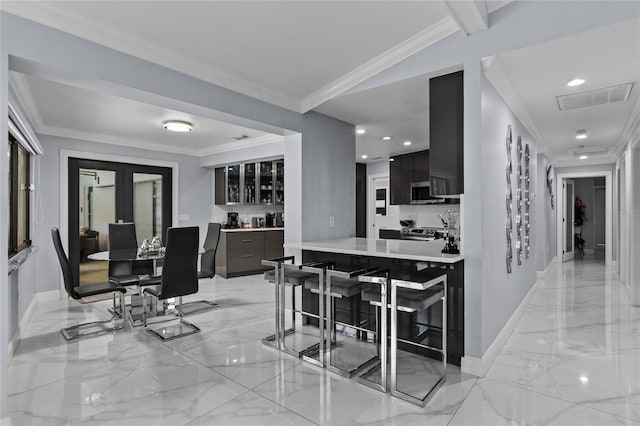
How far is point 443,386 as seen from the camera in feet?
7.98

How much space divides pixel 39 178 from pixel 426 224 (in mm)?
6345

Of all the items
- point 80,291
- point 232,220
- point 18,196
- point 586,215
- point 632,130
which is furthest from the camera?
point 586,215

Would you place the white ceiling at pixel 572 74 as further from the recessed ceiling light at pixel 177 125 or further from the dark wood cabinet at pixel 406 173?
the recessed ceiling light at pixel 177 125

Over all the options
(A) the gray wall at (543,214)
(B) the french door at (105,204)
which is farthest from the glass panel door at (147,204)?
(A) the gray wall at (543,214)

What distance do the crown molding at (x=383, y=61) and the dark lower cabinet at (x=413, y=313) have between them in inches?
62.9

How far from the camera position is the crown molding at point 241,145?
5.69m

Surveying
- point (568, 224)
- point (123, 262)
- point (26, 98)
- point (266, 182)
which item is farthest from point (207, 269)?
point (568, 224)

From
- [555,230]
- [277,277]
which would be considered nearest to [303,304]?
[277,277]

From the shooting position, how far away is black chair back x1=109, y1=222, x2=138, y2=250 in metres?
4.76

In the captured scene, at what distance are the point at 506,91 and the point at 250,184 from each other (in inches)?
200

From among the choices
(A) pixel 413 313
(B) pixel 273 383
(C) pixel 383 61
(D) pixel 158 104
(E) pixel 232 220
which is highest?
(C) pixel 383 61

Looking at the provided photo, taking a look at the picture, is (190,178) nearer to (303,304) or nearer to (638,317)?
(303,304)

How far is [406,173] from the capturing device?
6715mm

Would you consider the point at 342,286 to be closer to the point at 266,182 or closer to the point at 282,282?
the point at 282,282
